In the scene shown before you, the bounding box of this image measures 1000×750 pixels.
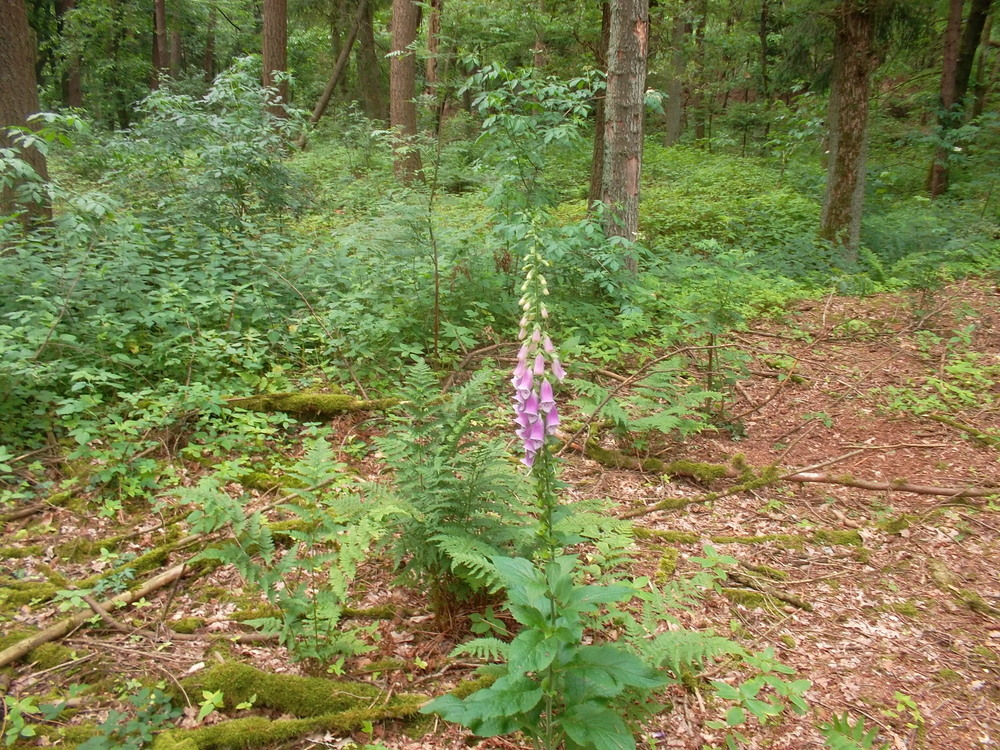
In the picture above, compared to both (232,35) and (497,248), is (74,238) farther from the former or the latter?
(232,35)

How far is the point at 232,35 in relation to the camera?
2706 cm

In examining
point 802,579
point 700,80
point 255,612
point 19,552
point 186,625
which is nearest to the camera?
point 186,625

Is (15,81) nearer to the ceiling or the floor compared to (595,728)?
nearer to the ceiling

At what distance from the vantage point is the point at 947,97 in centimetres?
1327

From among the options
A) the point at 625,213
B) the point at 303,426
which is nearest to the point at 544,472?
the point at 303,426

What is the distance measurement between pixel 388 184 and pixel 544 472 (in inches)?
399

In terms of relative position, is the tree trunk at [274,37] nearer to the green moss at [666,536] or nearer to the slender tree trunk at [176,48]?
the slender tree trunk at [176,48]

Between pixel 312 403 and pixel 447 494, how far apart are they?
8.35 feet

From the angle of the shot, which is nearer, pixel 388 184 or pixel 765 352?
pixel 765 352

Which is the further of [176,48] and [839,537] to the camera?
[176,48]

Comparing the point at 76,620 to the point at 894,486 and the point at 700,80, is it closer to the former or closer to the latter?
the point at 894,486

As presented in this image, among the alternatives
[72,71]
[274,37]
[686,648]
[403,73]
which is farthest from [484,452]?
[72,71]

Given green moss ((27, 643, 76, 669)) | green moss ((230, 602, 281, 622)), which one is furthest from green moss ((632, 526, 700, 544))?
green moss ((27, 643, 76, 669))

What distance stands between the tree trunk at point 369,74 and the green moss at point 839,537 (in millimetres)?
19633
